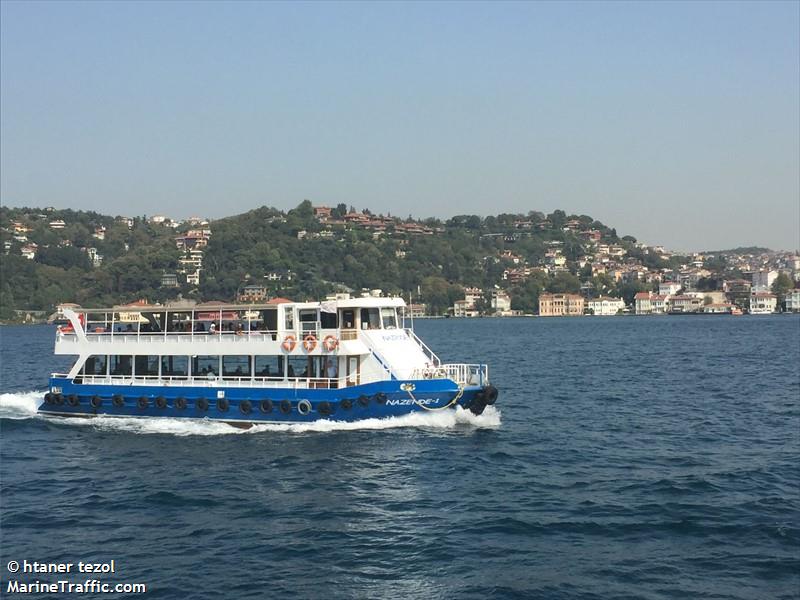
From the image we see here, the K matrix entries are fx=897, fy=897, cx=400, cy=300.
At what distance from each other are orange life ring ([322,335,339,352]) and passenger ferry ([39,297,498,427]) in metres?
0.05

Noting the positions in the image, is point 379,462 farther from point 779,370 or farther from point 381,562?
point 779,370

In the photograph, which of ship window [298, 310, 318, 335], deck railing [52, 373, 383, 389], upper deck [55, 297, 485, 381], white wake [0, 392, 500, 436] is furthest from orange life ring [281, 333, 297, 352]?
white wake [0, 392, 500, 436]

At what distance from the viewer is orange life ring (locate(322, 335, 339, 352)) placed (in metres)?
30.3

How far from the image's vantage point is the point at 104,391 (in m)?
33.4

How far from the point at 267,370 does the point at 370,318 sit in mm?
4426

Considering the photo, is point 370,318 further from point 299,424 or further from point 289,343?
point 299,424

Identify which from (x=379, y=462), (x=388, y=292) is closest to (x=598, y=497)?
(x=379, y=462)

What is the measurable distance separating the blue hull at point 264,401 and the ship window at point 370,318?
2642mm

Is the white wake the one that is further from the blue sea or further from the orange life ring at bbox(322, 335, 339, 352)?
the orange life ring at bbox(322, 335, 339, 352)

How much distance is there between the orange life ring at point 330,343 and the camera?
3033 centimetres

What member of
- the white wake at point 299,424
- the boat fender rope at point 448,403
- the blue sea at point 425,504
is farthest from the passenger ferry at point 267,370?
the blue sea at point 425,504

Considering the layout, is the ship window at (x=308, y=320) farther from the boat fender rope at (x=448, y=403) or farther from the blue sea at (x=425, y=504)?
the boat fender rope at (x=448, y=403)

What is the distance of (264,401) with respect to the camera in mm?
30594

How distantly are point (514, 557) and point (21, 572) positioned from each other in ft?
31.2
